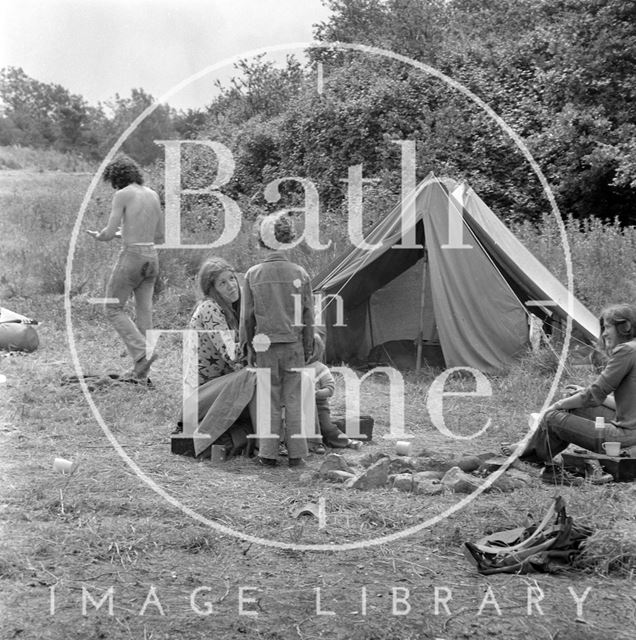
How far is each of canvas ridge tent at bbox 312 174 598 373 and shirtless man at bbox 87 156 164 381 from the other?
1648 mm

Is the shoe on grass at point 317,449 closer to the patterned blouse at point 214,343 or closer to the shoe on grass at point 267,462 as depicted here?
the shoe on grass at point 267,462

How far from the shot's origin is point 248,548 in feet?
11.0

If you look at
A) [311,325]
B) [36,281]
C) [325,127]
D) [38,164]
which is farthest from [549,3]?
[38,164]

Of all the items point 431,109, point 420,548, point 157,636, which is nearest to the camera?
point 157,636

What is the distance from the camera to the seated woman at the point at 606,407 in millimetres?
4332

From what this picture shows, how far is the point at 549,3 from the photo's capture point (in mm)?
12664

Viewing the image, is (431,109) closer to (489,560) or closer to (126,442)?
(126,442)

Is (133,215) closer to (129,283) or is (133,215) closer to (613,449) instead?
(129,283)

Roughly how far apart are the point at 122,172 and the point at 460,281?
111 inches

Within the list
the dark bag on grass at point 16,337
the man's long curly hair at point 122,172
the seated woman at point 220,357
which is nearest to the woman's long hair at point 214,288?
the seated woman at point 220,357

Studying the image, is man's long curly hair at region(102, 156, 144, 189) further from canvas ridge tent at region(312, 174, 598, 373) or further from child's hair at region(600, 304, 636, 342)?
child's hair at region(600, 304, 636, 342)

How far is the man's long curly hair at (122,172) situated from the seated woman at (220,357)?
68.5 inches

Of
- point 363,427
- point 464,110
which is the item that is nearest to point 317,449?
point 363,427

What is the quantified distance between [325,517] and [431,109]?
36.8 feet
